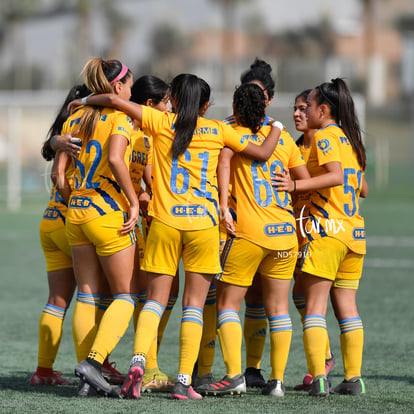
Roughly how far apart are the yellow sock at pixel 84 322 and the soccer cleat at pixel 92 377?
1.45ft

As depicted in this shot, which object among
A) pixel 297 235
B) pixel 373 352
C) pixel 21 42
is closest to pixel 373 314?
pixel 373 352

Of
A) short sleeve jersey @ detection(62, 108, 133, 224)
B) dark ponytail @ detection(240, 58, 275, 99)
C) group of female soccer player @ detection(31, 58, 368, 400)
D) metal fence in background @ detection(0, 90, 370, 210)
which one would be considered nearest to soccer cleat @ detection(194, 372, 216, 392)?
group of female soccer player @ detection(31, 58, 368, 400)

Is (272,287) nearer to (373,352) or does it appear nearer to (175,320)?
(373,352)

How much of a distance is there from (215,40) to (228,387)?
59632 mm

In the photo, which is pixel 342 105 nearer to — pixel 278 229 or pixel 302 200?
pixel 302 200

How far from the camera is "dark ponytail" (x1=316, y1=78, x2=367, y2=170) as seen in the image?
5465mm

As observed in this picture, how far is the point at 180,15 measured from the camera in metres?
65.9

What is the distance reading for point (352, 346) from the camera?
17.8 feet

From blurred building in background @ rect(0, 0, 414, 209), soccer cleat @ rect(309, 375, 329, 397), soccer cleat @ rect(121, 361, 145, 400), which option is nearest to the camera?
soccer cleat @ rect(121, 361, 145, 400)

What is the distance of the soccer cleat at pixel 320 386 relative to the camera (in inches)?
206

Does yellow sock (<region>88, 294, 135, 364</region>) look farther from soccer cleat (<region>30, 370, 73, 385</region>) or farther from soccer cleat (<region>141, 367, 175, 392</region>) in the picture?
soccer cleat (<region>30, 370, 73, 385</region>)

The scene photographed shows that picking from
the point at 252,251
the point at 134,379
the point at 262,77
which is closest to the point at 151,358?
the point at 134,379

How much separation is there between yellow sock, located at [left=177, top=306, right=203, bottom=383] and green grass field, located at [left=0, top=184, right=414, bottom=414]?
0.22m

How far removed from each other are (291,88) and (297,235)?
3625cm
